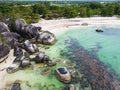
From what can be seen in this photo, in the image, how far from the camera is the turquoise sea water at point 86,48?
72.6 ft

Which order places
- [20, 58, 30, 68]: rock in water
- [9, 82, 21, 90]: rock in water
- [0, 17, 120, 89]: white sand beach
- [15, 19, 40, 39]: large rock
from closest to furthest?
[9, 82, 21, 90]: rock in water → [20, 58, 30, 68]: rock in water → [15, 19, 40, 39]: large rock → [0, 17, 120, 89]: white sand beach

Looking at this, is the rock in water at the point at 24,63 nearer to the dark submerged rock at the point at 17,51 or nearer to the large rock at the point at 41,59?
the large rock at the point at 41,59

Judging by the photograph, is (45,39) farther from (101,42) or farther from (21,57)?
(101,42)

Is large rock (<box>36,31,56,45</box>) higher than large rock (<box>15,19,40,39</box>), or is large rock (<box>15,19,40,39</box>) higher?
large rock (<box>15,19,40,39</box>)

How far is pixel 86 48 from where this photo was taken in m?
34.3

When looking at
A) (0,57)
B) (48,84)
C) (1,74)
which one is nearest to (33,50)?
(0,57)

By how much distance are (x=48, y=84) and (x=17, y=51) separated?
36.8 feet

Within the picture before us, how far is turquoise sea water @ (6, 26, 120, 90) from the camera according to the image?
22.1 metres

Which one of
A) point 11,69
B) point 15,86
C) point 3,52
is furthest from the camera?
point 3,52

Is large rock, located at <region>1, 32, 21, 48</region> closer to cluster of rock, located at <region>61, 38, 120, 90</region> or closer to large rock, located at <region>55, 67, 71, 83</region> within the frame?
cluster of rock, located at <region>61, 38, 120, 90</region>

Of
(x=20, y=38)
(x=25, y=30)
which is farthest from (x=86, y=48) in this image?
(x=20, y=38)

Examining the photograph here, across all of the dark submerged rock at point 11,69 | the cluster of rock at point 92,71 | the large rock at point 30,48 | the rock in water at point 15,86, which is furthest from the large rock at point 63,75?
the large rock at point 30,48

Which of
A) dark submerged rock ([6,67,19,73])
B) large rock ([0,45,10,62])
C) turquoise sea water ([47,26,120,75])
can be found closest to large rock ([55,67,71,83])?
dark submerged rock ([6,67,19,73])

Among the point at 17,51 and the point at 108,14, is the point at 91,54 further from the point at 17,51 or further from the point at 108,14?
the point at 108,14
